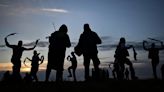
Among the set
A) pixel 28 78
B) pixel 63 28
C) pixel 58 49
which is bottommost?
pixel 28 78

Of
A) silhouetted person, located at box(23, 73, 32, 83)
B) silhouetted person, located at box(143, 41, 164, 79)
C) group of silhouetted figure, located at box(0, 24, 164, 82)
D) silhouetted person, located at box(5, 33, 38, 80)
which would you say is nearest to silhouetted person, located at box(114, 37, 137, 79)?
group of silhouetted figure, located at box(0, 24, 164, 82)

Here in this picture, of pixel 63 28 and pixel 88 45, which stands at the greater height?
pixel 63 28

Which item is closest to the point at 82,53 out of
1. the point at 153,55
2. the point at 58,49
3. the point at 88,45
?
the point at 88,45

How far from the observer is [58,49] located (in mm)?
11203

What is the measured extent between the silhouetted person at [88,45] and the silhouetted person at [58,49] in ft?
4.60

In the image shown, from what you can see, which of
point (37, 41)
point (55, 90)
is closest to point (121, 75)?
point (37, 41)

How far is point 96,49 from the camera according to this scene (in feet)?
41.3

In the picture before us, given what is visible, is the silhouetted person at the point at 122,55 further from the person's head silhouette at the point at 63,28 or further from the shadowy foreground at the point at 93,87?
the person's head silhouette at the point at 63,28

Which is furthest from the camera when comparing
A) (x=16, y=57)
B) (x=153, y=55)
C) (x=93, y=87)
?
(x=153, y=55)

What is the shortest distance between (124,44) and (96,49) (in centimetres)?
300

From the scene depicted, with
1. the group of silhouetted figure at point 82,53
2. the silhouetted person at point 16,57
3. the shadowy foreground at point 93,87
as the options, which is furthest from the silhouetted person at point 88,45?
the silhouetted person at point 16,57

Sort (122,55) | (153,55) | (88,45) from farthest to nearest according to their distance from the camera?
(153,55) < (122,55) < (88,45)

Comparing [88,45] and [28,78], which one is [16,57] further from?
[88,45]

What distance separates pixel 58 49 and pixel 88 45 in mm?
1789
